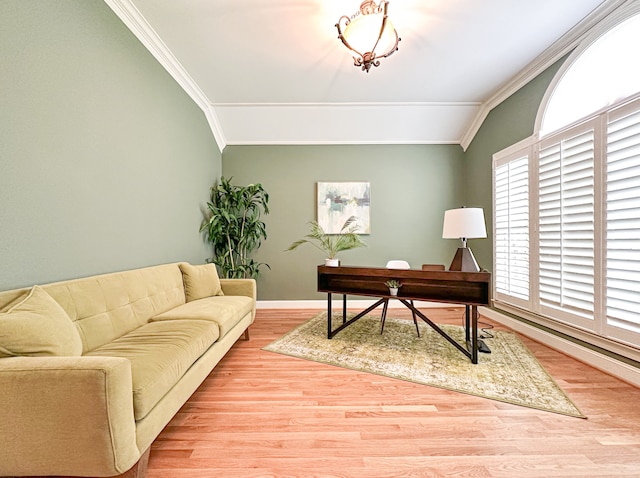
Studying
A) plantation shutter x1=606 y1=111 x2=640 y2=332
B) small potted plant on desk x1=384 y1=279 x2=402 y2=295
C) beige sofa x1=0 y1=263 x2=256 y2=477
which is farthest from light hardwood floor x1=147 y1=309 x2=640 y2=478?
small potted plant on desk x1=384 y1=279 x2=402 y2=295

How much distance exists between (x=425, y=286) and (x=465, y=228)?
2.16 feet

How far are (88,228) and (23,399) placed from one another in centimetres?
123

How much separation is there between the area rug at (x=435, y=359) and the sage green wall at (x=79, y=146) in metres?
1.76

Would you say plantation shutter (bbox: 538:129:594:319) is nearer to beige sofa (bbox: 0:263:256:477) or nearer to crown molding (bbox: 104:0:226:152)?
beige sofa (bbox: 0:263:256:477)

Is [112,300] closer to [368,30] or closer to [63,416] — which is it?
[63,416]

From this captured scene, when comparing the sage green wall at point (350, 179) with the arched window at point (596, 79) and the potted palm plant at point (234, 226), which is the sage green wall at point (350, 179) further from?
the arched window at point (596, 79)

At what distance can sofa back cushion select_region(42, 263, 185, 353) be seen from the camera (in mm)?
1553

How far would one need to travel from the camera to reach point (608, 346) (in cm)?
221

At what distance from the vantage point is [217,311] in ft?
7.43

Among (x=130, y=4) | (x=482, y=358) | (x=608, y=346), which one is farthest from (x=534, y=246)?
(x=130, y=4)

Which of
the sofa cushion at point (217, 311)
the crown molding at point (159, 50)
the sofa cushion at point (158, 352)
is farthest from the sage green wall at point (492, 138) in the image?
the crown molding at point (159, 50)

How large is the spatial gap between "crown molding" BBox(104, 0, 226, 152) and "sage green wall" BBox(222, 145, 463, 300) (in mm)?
802

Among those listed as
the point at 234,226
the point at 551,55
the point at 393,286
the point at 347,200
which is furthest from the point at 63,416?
the point at 551,55

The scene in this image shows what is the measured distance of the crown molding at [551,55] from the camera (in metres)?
2.26
